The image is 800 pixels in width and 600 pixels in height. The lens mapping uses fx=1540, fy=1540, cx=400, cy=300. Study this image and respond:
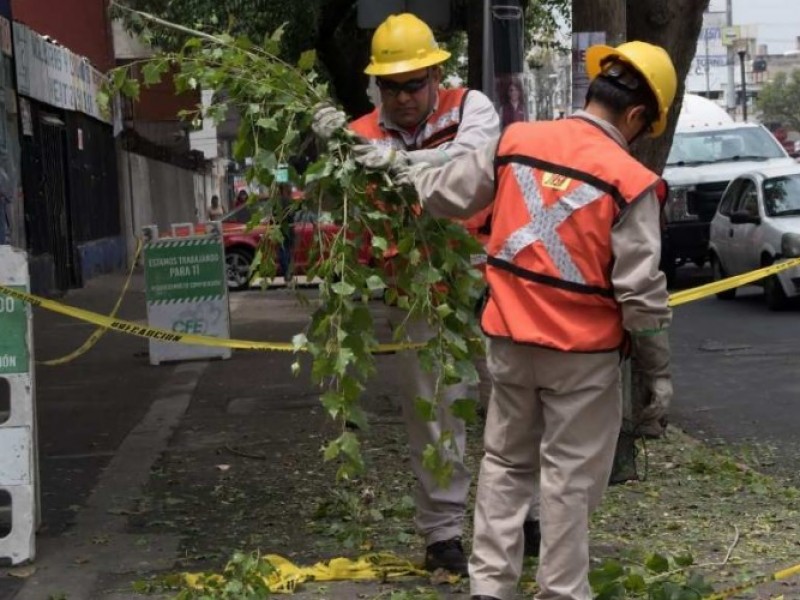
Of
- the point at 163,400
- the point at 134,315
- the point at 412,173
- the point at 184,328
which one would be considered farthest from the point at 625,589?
the point at 134,315

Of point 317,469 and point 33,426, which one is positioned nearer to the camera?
point 33,426

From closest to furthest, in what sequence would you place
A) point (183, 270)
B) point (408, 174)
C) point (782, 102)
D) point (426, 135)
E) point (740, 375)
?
point (408, 174), point (426, 135), point (740, 375), point (183, 270), point (782, 102)

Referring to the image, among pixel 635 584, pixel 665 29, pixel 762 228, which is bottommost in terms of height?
pixel 635 584

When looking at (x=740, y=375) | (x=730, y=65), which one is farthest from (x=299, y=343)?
(x=730, y=65)

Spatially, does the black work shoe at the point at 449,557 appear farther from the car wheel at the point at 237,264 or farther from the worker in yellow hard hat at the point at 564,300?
the car wheel at the point at 237,264

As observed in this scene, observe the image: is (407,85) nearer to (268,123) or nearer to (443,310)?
(268,123)

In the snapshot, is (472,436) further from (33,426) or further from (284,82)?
(284,82)

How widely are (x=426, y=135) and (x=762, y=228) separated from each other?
13.0 meters

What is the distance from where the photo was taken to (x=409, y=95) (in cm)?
563

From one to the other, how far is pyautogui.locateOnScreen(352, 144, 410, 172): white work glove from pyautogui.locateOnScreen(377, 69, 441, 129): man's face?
1.27ft

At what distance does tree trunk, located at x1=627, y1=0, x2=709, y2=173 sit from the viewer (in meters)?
8.70

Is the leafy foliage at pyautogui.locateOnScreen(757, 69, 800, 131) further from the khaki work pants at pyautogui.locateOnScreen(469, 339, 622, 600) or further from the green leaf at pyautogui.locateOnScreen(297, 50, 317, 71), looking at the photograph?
the khaki work pants at pyautogui.locateOnScreen(469, 339, 622, 600)

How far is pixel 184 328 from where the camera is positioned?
46.2ft

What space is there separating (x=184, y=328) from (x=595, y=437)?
9.61 meters
